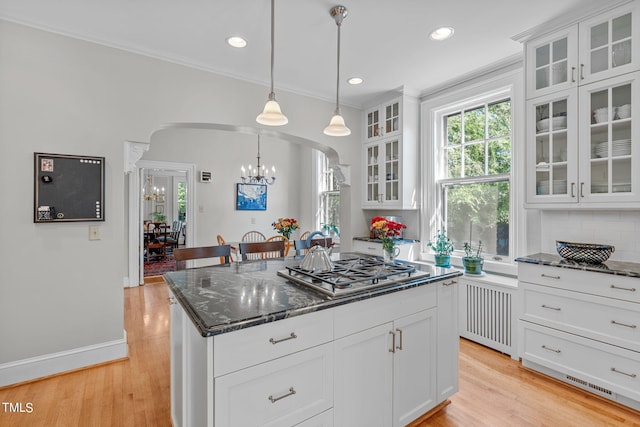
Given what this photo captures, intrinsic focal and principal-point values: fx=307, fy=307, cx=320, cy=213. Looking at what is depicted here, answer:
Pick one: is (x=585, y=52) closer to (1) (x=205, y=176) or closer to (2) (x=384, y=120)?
(2) (x=384, y=120)

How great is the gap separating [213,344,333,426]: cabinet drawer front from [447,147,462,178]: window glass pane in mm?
2963

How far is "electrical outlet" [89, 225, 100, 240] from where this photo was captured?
103 inches

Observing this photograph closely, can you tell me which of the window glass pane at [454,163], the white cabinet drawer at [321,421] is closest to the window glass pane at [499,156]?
the window glass pane at [454,163]

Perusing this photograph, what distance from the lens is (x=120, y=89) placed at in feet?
8.91

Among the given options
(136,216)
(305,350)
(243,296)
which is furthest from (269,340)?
(136,216)

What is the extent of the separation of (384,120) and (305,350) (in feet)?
11.3

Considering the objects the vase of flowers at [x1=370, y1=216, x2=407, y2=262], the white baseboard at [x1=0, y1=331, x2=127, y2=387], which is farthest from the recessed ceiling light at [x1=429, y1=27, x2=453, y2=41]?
the white baseboard at [x1=0, y1=331, x2=127, y2=387]

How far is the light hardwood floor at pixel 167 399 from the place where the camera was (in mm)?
1966

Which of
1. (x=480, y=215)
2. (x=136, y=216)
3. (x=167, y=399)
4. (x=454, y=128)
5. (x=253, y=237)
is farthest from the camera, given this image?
(x=253, y=237)

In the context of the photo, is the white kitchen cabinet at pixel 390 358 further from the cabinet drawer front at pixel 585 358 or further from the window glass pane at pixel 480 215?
the window glass pane at pixel 480 215

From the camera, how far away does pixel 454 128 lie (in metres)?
3.70

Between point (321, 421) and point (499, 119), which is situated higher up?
point (499, 119)

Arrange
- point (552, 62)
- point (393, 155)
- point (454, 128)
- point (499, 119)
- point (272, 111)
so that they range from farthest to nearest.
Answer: point (393, 155), point (454, 128), point (499, 119), point (552, 62), point (272, 111)

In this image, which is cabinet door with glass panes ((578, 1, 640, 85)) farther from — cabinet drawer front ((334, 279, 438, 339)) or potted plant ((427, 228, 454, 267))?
cabinet drawer front ((334, 279, 438, 339))
